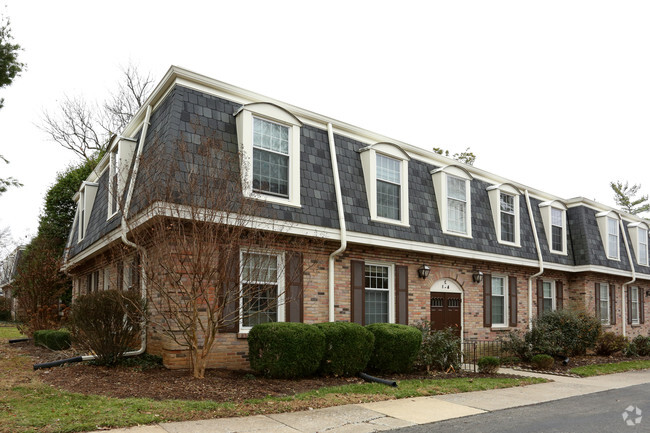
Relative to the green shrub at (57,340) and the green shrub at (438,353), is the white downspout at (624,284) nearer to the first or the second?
the green shrub at (438,353)

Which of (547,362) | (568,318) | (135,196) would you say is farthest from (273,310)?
(568,318)

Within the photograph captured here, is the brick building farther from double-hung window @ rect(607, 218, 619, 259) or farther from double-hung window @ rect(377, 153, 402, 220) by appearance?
double-hung window @ rect(607, 218, 619, 259)

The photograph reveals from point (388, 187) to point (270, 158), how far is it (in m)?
3.78

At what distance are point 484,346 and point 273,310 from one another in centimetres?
780

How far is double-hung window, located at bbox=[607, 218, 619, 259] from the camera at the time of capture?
21.3m

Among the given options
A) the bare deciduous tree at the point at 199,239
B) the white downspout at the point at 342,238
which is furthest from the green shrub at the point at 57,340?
the white downspout at the point at 342,238

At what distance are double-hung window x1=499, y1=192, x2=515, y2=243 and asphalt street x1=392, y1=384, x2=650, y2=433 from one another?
8.18m

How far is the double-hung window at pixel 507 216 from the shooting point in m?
17.4

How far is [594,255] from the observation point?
65.7 feet

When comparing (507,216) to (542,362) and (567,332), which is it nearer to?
(567,332)

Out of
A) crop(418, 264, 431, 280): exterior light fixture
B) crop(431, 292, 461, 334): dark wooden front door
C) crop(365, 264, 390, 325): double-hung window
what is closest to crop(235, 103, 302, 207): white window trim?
crop(365, 264, 390, 325): double-hung window

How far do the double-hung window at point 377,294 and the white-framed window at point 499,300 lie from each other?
512 centimetres

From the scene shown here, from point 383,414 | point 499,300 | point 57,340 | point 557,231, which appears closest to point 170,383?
point 383,414

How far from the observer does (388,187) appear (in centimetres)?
1386
